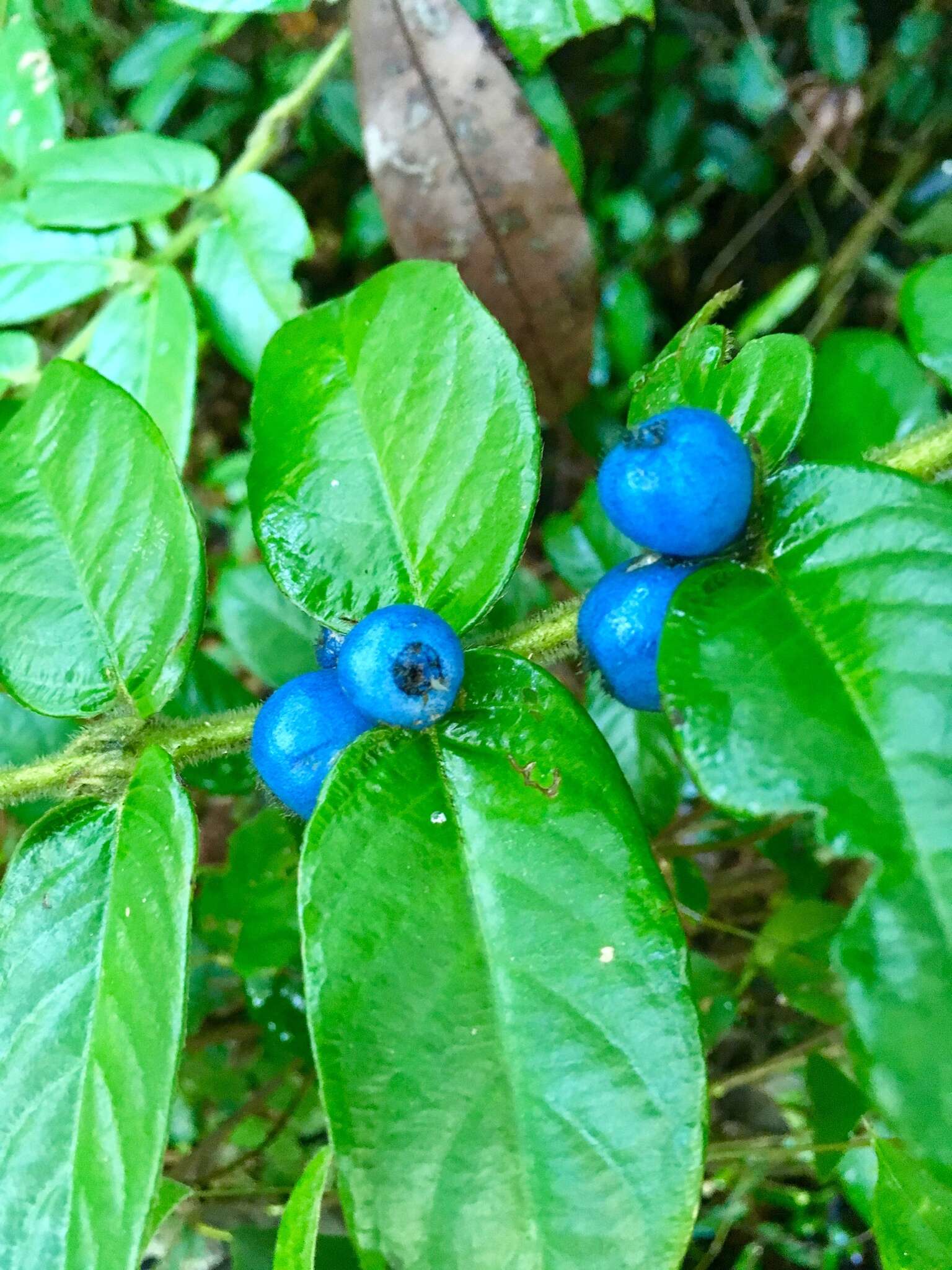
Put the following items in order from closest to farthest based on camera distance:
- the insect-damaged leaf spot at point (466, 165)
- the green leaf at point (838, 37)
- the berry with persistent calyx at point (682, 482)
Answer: the berry with persistent calyx at point (682, 482) → the insect-damaged leaf spot at point (466, 165) → the green leaf at point (838, 37)

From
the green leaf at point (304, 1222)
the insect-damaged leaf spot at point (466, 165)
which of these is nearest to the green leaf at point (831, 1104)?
the green leaf at point (304, 1222)

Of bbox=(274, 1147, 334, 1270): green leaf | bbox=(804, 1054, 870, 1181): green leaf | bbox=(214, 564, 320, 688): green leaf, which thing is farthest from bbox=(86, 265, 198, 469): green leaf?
bbox=(804, 1054, 870, 1181): green leaf

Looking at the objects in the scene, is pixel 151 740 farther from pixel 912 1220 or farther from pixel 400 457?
pixel 912 1220

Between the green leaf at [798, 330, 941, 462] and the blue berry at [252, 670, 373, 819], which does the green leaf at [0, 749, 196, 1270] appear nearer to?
the blue berry at [252, 670, 373, 819]

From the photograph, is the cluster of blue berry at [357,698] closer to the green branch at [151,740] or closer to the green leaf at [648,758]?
the green branch at [151,740]

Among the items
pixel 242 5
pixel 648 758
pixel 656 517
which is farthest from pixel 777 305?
pixel 656 517

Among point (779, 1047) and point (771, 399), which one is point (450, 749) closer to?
point (771, 399)
